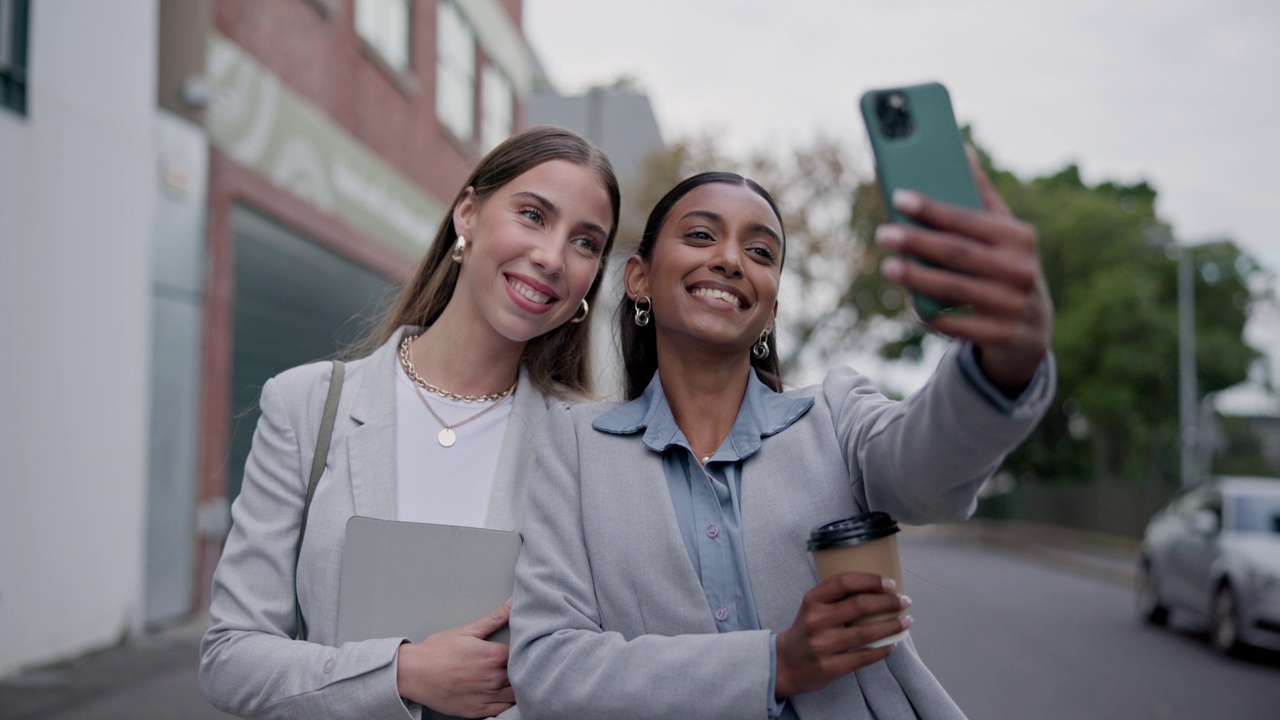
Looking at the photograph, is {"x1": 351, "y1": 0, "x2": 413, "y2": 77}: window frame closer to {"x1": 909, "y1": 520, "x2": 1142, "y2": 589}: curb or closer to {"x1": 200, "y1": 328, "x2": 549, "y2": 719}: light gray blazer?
{"x1": 909, "y1": 520, "x2": 1142, "y2": 589}: curb

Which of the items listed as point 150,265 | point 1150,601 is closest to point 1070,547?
point 1150,601

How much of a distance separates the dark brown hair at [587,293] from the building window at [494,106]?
16.3 m

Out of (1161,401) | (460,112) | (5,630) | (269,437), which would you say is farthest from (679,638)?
(1161,401)

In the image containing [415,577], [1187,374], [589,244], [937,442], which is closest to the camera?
[937,442]

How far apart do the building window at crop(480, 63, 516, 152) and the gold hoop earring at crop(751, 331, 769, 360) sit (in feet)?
55.6

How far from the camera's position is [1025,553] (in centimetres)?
2938

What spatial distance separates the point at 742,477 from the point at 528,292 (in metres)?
0.72

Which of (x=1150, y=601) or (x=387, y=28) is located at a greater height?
(x=387, y=28)

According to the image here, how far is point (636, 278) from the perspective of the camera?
2.46 metres

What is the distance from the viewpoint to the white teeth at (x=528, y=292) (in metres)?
2.56

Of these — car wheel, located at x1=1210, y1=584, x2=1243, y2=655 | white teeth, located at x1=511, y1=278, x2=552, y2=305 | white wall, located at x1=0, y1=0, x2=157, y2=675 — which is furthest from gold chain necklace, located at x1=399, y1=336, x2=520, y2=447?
car wheel, located at x1=1210, y1=584, x2=1243, y2=655

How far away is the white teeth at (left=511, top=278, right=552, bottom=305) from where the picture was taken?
2561mm

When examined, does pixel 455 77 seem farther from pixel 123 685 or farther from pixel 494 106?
pixel 123 685

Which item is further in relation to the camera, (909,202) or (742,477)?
(742,477)
